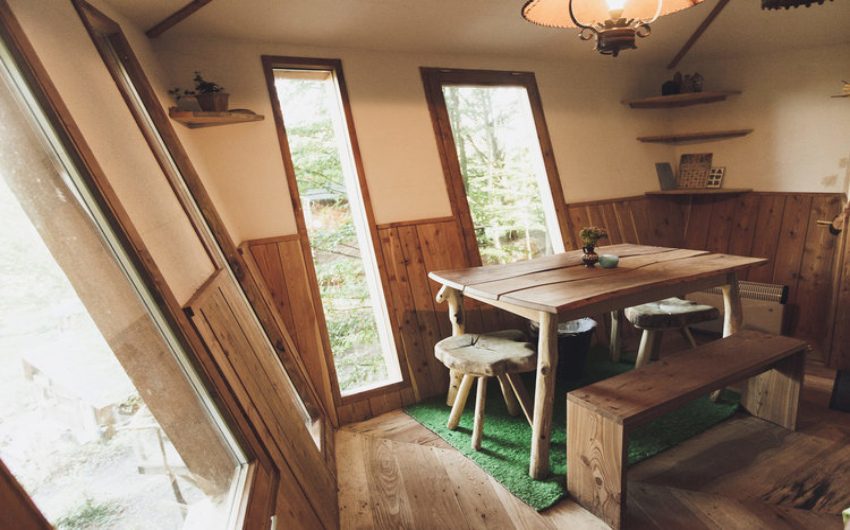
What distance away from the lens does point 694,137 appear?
3.87 m

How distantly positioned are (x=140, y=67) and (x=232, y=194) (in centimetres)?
77

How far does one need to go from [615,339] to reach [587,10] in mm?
2323

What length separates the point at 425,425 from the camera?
2.55 meters

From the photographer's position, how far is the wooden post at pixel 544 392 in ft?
6.08

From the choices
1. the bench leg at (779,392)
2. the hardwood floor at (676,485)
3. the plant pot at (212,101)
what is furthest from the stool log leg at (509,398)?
the plant pot at (212,101)

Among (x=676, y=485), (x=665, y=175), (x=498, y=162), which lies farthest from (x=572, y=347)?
(x=665, y=175)

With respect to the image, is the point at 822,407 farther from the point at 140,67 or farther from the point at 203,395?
the point at 140,67

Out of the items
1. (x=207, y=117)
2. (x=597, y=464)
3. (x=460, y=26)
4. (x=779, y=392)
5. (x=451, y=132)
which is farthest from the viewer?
(x=451, y=132)

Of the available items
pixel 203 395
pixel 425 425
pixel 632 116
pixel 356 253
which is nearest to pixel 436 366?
pixel 425 425

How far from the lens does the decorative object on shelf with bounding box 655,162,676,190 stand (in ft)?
12.9

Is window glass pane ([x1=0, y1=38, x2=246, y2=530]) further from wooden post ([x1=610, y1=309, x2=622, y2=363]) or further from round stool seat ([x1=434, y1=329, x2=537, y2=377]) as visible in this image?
wooden post ([x1=610, y1=309, x2=622, y2=363])

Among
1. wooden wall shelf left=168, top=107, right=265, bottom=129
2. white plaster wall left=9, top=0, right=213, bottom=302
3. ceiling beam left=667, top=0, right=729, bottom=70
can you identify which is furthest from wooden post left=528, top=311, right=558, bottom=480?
ceiling beam left=667, top=0, right=729, bottom=70

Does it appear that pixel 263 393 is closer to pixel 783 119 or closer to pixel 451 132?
pixel 451 132

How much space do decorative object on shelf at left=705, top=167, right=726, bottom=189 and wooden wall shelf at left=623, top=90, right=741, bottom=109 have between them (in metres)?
0.60
